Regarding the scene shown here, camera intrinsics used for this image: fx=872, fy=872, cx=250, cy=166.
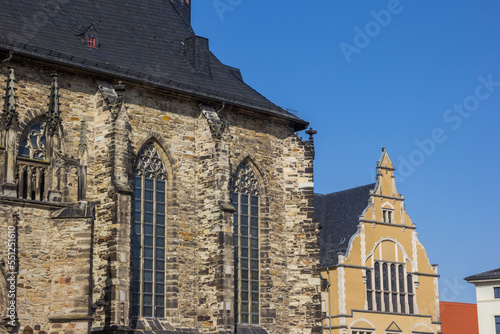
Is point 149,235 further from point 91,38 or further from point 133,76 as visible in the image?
point 91,38

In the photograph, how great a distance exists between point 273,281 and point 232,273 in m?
2.64

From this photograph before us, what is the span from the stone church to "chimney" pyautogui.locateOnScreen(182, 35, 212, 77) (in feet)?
0.16

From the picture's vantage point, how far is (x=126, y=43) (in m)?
25.9

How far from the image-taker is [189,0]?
32219 millimetres

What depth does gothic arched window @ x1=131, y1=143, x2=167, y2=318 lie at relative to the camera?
76.6ft

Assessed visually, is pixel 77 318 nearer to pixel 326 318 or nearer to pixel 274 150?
pixel 274 150

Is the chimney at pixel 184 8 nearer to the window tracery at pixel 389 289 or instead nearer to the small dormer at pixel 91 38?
the small dormer at pixel 91 38

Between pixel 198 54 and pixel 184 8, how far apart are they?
4.72 metres

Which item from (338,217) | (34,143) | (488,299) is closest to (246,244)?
(34,143)

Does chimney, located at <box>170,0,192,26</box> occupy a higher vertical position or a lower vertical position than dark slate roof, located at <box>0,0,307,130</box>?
higher

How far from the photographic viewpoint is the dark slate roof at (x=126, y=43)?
22688 millimetres

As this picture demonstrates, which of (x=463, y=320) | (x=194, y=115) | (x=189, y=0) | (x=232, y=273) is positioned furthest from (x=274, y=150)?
(x=463, y=320)

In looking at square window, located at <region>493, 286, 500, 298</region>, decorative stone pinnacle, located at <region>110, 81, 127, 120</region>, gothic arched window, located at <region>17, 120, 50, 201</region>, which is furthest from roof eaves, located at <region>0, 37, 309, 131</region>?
square window, located at <region>493, 286, 500, 298</region>

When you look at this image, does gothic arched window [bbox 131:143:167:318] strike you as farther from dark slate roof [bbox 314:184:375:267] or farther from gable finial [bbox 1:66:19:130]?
dark slate roof [bbox 314:184:375:267]
